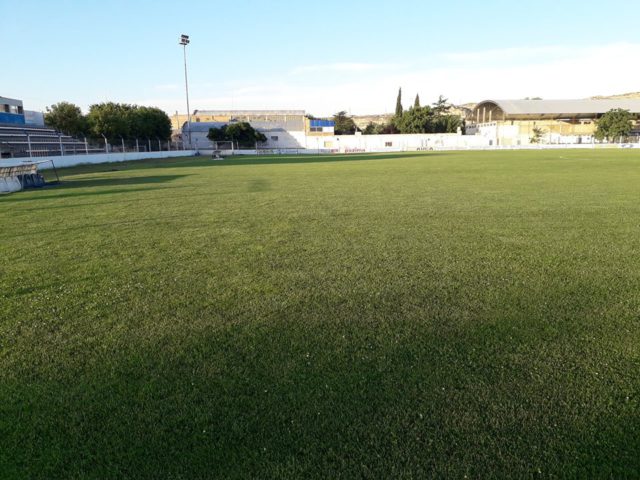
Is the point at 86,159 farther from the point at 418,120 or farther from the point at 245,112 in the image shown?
the point at 245,112

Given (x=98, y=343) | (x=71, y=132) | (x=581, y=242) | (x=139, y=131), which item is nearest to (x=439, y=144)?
(x=139, y=131)

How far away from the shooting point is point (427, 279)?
17.3 feet

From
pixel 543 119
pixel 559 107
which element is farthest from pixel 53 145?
pixel 559 107

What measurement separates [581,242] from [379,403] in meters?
5.62

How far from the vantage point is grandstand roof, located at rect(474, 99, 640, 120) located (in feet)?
284

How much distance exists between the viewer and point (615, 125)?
68625 millimetres

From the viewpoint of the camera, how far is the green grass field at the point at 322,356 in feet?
8.00

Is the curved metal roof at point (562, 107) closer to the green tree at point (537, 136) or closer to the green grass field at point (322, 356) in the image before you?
the green tree at point (537, 136)

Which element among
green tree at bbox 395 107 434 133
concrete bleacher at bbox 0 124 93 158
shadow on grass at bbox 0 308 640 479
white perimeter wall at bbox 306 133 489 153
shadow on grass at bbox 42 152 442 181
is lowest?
shadow on grass at bbox 0 308 640 479

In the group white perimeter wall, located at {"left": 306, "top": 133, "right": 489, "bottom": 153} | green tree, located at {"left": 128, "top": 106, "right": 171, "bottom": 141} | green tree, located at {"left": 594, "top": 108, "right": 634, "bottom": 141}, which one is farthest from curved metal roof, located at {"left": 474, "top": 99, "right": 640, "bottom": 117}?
green tree, located at {"left": 128, "top": 106, "right": 171, "bottom": 141}

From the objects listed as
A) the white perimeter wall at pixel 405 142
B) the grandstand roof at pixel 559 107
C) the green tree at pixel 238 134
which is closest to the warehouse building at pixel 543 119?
the grandstand roof at pixel 559 107

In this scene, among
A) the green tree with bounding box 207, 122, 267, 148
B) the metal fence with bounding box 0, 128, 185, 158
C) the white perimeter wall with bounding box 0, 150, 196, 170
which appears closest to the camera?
the white perimeter wall with bounding box 0, 150, 196, 170

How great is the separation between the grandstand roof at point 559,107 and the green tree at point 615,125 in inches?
653

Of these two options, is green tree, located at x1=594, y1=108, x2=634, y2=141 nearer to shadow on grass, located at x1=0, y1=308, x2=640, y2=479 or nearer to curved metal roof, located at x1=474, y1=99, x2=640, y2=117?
curved metal roof, located at x1=474, y1=99, x2=640, y2=117
